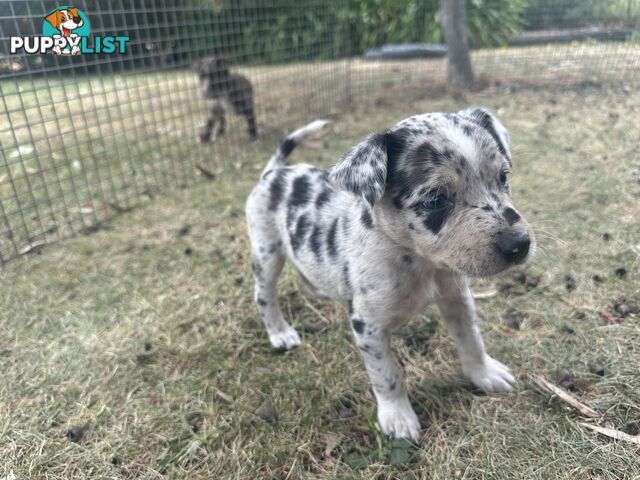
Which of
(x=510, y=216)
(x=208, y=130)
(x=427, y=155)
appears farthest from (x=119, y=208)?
(x=510, y=216)

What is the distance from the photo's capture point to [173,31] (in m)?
6.25

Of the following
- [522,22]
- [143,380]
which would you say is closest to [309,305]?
[143,380]

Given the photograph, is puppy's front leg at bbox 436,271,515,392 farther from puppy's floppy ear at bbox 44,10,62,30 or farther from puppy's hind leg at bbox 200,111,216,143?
puppy's hind leg at bbox 200,111,216,143

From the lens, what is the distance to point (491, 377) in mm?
2787

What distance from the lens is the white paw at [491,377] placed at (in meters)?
2.77

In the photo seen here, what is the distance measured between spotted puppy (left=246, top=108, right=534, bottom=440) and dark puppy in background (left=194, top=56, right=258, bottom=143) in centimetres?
468

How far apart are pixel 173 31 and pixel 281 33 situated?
8.86ft

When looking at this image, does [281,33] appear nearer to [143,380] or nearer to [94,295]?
[94,295]

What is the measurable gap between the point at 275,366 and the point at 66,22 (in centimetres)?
423

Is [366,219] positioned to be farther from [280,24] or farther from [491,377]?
[280,24]

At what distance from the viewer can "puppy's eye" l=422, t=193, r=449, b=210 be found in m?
2.16

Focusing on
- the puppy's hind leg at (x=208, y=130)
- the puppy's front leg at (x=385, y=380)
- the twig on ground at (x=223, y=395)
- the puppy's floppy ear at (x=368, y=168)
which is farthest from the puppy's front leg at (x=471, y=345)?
the puppy's hind leg at (x=208, y=130)

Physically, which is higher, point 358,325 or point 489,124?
point 489,124

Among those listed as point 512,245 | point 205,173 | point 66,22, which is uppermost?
point 66,22
